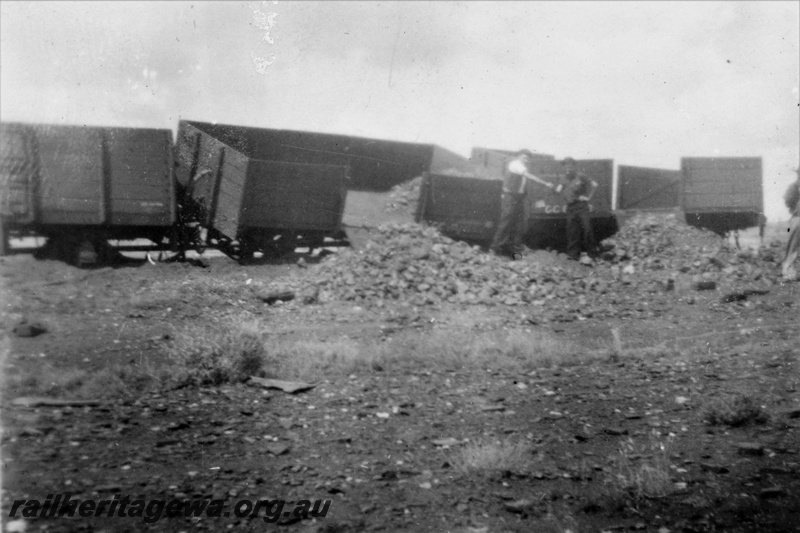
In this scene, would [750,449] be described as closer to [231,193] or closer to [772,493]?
[772,493]

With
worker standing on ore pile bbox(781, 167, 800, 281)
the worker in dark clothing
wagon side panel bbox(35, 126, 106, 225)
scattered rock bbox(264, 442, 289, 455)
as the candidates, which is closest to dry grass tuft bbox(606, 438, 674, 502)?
scattered rock bbox(264, 442, 289, 455)

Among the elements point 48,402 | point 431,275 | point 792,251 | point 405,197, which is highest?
point 405,197

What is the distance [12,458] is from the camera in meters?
3.21

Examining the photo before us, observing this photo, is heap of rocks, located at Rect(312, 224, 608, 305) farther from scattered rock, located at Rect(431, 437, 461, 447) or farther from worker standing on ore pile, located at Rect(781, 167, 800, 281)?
scattered rock, located at Rect(431, 437, 461, 447)

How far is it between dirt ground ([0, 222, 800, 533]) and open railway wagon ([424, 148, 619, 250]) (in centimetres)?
499

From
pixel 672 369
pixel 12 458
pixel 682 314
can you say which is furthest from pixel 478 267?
pixel 12 458

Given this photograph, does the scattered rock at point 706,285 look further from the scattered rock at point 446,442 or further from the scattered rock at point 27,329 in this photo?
the scattered rock at point 27,329

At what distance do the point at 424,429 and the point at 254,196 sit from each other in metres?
6.78

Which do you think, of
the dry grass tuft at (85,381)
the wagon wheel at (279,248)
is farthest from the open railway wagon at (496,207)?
the dry grass tuft at (85,381)

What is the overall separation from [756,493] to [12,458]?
4.11 m

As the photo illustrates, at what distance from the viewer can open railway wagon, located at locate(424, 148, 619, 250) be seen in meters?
12.2

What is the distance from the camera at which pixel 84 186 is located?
8.73 meters

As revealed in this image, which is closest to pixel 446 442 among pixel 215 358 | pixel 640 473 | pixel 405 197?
pixel 640 473

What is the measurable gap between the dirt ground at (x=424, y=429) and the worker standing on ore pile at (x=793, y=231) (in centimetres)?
258
